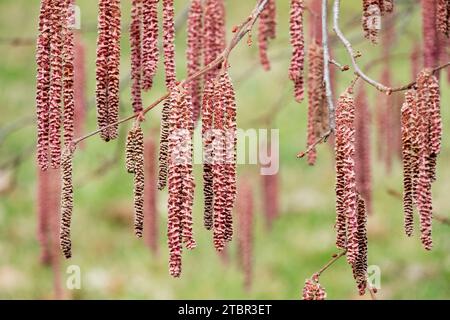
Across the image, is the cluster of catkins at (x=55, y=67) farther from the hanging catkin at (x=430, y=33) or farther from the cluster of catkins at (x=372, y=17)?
the hanging catkin at (x=430, y=33)

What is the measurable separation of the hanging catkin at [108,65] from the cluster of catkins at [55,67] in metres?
0.07

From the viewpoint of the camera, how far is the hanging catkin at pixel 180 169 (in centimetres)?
193

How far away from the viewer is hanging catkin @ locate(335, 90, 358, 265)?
1.97m

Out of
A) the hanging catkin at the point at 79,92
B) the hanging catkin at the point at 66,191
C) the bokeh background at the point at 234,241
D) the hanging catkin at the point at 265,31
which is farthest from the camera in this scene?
the bokeh background at the point at 234,241

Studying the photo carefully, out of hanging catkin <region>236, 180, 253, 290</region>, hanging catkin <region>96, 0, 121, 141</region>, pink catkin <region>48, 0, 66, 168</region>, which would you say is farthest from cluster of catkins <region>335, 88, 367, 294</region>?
hanging catkin <region>236, 180, 253, 290</region>

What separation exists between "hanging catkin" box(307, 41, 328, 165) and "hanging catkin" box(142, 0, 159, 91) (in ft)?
1.81

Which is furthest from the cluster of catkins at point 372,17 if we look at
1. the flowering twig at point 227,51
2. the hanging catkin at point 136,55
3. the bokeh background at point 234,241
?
the bokeh background at point 234,241

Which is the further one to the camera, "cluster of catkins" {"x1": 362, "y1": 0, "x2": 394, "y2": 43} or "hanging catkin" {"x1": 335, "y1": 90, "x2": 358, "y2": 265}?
"cluster of catkins" {"x1": 362, "y1": 0, "x2": 394, "y2": 43}

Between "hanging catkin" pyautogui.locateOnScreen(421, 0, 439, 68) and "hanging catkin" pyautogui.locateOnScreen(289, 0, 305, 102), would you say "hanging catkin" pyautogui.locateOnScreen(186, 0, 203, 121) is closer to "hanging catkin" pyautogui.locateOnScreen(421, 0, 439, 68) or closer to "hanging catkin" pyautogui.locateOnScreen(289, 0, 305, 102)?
"hanging catkin" pyautogui.locateOnScreen(289, 0, 305, 102)

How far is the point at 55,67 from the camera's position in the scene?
2.07 m

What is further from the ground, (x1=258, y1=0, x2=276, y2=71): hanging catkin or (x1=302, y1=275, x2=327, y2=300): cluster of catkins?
(x1=258, y1=0, x2=276, y2=71): hanging catkin

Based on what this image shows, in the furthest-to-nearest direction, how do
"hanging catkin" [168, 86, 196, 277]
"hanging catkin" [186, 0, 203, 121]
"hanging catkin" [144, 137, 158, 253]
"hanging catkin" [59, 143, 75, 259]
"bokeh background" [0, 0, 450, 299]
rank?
"bokeh background" [0, 0, 450, 299] < "hanging catkin" [144, 137, 158, 253] < "hanging catkin" [186, 0, 203, 121] < "hanging catkin" [59, 143, 75, 259] < "hanging catkin" [168, 86, 196, 277]

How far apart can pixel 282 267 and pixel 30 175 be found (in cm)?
272

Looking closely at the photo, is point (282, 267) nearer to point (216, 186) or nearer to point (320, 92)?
point (320, 92)
